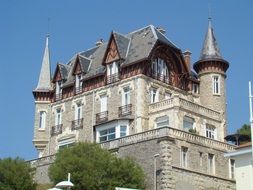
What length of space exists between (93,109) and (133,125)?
6.32 m

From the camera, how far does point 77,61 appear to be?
6362cm

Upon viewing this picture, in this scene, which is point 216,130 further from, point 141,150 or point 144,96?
point 141,150

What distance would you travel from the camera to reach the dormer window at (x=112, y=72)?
193 feet

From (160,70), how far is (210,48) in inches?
260

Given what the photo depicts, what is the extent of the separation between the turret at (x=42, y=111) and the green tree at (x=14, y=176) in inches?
472

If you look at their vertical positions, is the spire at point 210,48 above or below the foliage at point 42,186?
above

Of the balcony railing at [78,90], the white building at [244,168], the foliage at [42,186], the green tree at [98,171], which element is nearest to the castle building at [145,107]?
the balcony railing at [78,90]

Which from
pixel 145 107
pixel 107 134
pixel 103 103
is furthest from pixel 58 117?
pixel 145 107

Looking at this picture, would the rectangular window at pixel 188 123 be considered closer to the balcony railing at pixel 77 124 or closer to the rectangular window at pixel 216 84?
the rectangular window at pixel 216 84

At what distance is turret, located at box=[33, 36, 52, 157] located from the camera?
6400 cm

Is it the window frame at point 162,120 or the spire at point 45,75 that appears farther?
the spire at point 45,75

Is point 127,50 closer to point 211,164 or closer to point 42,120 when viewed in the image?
point 42,120

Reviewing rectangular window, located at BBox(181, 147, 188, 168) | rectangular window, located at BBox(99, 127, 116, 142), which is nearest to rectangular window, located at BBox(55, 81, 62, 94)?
rectangular window, located at BBox(99, 127, 116, 142)

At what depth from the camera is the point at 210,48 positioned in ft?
205
